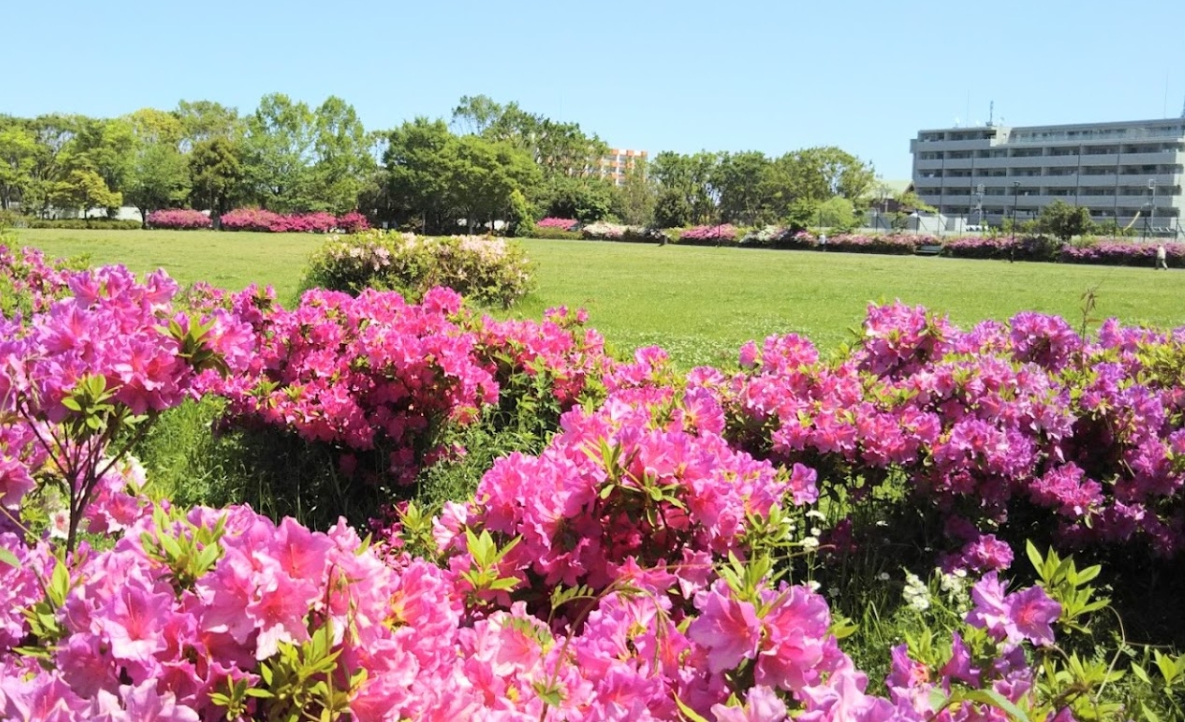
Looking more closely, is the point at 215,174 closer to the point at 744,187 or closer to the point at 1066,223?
the point at 744,187

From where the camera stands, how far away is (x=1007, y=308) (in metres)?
12.3

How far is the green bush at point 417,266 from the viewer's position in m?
9.98

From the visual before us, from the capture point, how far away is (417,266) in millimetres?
10023

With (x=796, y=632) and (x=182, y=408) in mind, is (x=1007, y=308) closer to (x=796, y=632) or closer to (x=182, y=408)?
(x=182, y=408)

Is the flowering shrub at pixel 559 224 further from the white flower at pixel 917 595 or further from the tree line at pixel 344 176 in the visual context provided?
the white flower at pixel 917 595

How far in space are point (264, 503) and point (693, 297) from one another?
10168 mm

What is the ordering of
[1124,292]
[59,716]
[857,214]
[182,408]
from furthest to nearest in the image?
[857,214] → [1124,292] → [182,408] → [59,716]

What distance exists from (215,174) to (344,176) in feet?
23.7

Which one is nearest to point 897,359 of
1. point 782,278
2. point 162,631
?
point 162,631

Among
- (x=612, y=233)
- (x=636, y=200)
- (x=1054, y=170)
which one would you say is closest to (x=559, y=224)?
(x=612, y=233)

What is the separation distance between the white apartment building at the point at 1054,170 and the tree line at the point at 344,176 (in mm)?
33630

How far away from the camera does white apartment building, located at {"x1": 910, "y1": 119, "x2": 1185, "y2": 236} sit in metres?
79.3

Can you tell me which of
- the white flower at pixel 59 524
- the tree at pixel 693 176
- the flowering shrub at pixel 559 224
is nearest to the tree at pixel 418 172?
the flowering shrub at pixel 559 224

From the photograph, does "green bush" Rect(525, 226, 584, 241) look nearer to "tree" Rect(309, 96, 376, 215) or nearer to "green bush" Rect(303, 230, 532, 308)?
"tree" Rect(309, 96, 376, 215)
